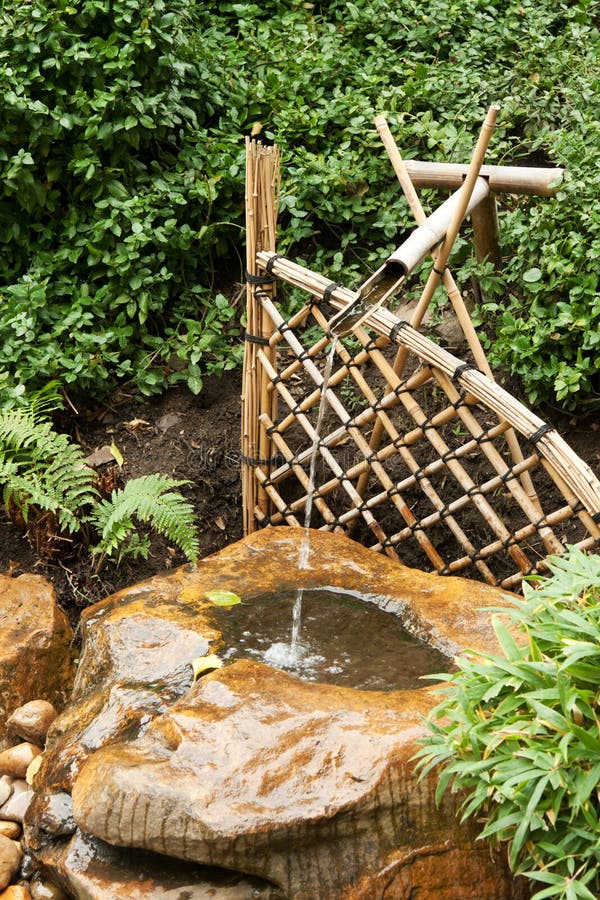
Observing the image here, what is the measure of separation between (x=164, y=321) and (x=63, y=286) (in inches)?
19.6

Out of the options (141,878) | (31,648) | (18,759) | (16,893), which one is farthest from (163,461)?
(141,878)

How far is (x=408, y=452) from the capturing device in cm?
346

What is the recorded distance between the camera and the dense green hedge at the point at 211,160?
412 centimetres

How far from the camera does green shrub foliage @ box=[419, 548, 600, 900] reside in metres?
1.84

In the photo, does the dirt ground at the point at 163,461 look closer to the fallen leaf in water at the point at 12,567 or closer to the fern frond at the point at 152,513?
the fallen leaf in water at the point at 12,567

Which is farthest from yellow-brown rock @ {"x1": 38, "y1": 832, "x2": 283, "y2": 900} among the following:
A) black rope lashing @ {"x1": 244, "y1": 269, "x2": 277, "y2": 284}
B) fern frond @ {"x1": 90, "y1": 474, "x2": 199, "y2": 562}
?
black rope lashing @ {"x1": 244, "y1": 269, "x2": 277, "y2": 284}

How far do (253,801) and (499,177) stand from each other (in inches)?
93.2

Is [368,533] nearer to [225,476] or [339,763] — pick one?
[225,476]

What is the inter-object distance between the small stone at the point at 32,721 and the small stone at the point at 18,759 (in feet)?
0.14

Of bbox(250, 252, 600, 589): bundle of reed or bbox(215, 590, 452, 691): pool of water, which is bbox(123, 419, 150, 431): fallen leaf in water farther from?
bbox(215, 590, 452, 691): pool of water

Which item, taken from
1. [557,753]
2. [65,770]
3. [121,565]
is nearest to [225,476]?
[121,565]

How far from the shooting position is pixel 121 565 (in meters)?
3.93

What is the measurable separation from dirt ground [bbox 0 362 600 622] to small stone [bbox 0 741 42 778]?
0.80 m

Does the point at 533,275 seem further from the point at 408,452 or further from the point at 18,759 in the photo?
the point at 18,759
